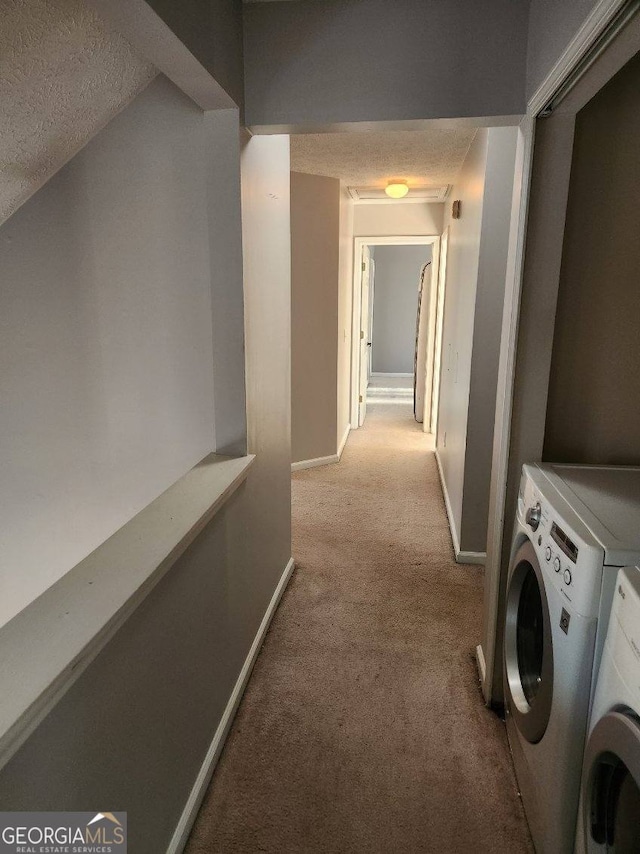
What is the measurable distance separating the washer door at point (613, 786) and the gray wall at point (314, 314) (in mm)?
3399

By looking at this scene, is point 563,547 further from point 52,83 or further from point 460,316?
point 460,316

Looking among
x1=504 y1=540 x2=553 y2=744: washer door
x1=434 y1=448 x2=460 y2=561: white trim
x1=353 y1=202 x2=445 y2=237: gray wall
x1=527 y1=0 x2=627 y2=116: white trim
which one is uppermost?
x1=353 y1=202 x2=445 y2=237: gray wall

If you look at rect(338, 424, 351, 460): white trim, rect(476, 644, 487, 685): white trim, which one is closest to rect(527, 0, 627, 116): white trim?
rect(476, 644, 487, 685): white trim

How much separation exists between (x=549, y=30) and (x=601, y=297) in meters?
0.73

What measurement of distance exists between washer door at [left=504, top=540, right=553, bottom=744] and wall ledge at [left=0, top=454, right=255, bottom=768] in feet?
2.93

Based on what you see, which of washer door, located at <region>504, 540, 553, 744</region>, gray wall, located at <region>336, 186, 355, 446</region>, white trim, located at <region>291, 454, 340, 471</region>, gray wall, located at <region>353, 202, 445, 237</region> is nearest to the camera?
washer door, located at <region>504, 540, 553, 744</region>

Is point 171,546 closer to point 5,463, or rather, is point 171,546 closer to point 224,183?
point 224,183

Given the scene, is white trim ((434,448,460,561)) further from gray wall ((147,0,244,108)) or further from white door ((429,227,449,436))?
gray wall ((147,0,244,108))

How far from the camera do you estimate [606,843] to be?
3.23 feet

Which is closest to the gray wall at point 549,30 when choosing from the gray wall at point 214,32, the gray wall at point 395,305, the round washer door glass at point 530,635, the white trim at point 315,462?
the gray wall at point 214,32

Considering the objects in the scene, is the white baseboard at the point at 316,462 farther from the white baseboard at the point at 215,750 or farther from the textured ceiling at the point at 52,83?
the textured ceiling at the point at 52,83

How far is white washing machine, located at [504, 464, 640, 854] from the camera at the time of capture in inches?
42.3

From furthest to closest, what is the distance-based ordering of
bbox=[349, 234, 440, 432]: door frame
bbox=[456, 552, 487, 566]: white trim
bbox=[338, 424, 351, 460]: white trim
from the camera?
bbox=[349, 234, 440, 432]: door frame, bbox=[338, 424, 351, 460]: white trim, bbox=[456, 552, 487, 566]: white trim

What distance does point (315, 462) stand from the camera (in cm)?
445
